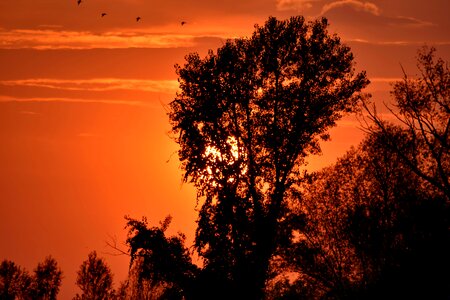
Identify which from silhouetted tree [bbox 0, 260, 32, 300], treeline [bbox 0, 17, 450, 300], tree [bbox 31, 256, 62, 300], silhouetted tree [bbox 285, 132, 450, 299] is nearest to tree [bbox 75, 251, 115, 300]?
tree [bbox 31, 256, 62, 300]

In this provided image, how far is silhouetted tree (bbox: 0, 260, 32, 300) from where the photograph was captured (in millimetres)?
110500

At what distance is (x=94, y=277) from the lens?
107m

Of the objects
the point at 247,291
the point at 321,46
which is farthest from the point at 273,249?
the point at 321,46

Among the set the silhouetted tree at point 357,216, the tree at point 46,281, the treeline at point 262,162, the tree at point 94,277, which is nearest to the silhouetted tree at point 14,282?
the tree at point 46,281

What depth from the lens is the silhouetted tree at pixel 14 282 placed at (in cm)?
11050

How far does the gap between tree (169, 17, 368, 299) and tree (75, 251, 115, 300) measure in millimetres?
79224

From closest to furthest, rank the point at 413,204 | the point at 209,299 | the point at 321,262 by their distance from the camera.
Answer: the point at 209,299 → the point at 413,204 → the point at 321,262

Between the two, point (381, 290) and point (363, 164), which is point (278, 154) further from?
point (363, 164)

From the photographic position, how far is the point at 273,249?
33031 millimetres

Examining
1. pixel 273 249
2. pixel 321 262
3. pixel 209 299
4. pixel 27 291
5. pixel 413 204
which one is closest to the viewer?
pixel 209 299

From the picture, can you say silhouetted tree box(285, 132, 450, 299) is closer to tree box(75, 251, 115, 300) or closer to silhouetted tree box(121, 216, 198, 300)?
silhouetted tree box(121, 216, 198, 300)

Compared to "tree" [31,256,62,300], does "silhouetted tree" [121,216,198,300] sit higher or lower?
lower

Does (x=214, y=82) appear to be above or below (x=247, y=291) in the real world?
above

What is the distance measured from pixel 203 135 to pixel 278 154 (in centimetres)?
510
